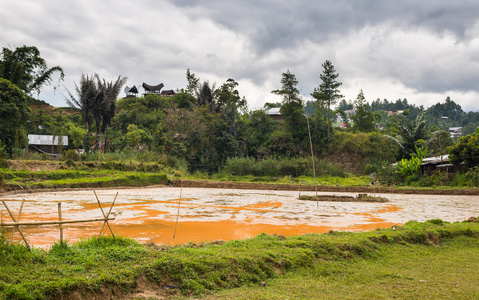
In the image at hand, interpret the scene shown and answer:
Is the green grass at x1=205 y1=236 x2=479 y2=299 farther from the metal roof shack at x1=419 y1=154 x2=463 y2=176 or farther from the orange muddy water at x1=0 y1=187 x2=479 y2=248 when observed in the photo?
the metal roof shack at x1=419 y1=154 x2=463 y2=176

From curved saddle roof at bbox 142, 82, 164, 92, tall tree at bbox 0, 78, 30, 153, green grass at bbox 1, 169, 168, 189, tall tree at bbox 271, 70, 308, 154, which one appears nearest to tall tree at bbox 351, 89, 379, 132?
tall tree at bbox 271, 70, 308, 154

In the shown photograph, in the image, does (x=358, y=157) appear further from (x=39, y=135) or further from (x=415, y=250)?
(x=39, y=135)

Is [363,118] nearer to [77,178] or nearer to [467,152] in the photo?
[467,152]

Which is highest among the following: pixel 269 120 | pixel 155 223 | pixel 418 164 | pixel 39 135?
pixel 269 120

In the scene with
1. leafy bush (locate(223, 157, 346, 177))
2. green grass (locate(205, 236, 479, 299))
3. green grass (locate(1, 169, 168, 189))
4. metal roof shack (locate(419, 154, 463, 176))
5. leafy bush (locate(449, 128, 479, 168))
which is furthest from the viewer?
leafy bush (locate(223, 157, 346, 177))

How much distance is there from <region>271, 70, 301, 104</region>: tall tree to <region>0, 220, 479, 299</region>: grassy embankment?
3121 cm

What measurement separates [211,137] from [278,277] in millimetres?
32279

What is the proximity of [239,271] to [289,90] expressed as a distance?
33664 mm

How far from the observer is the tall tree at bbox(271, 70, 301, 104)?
1442 inches

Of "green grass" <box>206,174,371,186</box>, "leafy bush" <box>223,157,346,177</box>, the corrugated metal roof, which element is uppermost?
the corrugated metal roof

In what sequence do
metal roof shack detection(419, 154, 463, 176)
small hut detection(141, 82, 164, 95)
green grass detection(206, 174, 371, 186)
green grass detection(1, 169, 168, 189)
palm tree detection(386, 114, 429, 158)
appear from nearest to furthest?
green grass detection(1, 169, 168, 189), metal roof shack detection(419, 154, 463, 176), green grass detection(206, 174, 371, 186), palm tree detection(386, 114, 429, 158), small hut detection(141, 82, 164, 95)

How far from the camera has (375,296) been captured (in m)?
4.24

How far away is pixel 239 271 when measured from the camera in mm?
4762

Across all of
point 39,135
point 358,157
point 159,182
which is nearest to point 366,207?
point 159,182
